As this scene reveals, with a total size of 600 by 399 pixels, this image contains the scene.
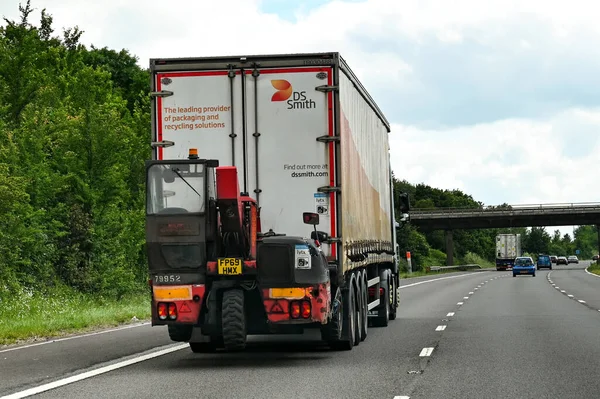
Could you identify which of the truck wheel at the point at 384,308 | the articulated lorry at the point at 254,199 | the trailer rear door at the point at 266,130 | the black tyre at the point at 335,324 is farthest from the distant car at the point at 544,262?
the trailer rear door at the point at 266,130

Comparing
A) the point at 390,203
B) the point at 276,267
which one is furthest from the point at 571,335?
the point at 276,267

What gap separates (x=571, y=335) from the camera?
724 inches

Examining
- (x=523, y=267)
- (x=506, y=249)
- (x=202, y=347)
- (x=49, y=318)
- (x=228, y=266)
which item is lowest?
(x=202, y=347)

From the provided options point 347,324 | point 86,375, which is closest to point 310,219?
point 347,324

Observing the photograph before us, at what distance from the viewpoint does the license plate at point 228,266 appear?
13107 mm

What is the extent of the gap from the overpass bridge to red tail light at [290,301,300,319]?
87.2 meters

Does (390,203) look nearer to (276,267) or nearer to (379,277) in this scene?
(379,277)

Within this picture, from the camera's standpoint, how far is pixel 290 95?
14.2 metres

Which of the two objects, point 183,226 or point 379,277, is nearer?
point 183,226

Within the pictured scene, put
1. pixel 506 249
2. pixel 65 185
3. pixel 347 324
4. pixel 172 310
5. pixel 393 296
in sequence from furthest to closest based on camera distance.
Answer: pixel 506 249 → pixel 65 185 → pixel 393 296 → pixel 347 324 → pixel 172 310

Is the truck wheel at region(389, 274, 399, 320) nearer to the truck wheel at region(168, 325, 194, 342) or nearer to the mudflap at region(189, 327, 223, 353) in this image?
the mudflap at region(189, 327, 223, 353)

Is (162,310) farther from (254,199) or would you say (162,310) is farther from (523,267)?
(523,267)

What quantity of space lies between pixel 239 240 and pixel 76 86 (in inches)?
1461

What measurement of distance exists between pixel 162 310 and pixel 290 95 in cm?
323
